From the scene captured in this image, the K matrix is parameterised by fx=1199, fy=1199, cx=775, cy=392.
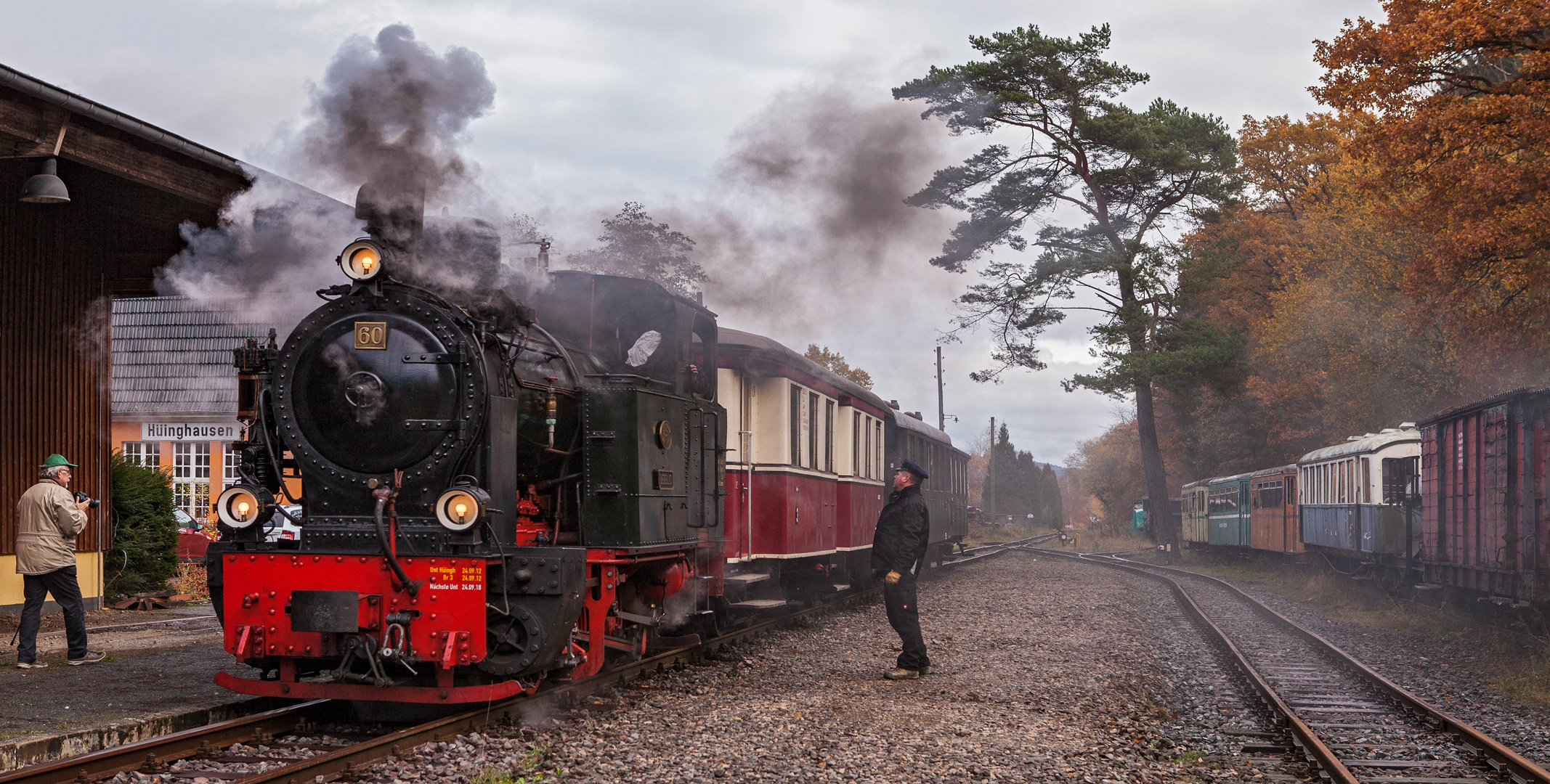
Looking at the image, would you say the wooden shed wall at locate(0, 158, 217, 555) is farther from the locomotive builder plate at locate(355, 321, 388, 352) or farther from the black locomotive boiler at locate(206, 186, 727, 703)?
the locomotive builder plate at locate(355, 321, 388, 352)

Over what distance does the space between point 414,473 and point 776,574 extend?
16.5ft

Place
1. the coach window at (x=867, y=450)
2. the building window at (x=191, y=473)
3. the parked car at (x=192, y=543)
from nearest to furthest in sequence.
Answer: the coach window at (x=867, y=450) → the parked car at (x=192, y=543) → the building window at (x=191, y=473)

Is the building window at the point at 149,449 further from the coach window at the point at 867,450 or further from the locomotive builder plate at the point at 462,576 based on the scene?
the locomotive builder plate at the point at 462,576

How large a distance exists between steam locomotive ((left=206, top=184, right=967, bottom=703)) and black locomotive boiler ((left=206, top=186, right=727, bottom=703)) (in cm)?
1

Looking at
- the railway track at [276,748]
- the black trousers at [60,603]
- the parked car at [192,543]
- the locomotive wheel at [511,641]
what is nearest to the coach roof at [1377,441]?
the locomotive wheel at [511,641]

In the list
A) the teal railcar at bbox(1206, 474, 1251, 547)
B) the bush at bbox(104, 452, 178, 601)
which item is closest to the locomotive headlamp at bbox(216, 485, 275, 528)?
the bush at bbox(104, 452, 178, 601)

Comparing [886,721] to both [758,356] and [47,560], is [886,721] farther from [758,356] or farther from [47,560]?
[47,560]

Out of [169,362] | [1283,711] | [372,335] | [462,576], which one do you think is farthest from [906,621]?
[169,362]

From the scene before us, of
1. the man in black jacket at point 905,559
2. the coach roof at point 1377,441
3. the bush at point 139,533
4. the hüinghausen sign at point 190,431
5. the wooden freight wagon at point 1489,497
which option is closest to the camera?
the man in black jacket at point 905,559

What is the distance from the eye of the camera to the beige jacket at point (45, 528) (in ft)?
25.6

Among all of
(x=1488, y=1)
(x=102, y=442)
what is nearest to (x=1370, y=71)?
(x=1488, y=1)

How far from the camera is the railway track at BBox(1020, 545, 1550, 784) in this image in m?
6.14

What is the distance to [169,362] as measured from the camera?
2556 cm

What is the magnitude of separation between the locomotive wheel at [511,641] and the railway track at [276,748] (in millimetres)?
379
